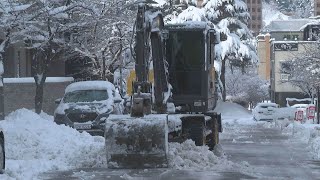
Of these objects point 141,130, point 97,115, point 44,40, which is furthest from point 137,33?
point 44,40

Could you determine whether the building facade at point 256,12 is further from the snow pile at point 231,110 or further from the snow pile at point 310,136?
the snow pile at point 310,136

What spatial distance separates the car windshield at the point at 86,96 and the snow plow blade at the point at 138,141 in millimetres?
9104

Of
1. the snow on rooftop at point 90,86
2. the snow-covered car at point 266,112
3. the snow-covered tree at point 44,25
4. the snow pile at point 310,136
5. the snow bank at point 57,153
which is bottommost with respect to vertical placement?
the snow-covered car at point 266,112

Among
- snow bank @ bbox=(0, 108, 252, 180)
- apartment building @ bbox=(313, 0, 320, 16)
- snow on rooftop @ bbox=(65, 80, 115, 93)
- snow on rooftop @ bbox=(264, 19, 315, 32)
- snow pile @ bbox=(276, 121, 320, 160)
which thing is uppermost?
apartment building @ bbox=(313, 0, 320, 16)

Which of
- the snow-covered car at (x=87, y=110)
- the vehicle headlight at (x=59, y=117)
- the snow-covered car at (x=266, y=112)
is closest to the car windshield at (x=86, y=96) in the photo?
the snow-covered car at (x=87, y=110)

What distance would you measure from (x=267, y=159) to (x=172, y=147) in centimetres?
313

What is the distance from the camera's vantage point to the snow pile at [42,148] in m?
12.9

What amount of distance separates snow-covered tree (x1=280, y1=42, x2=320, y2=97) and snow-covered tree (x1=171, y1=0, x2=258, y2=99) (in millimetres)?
4282

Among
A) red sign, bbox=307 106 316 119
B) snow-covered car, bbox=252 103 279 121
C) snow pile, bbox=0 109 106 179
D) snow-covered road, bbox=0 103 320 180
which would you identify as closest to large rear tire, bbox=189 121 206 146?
snow-covered road, bbox=0 103 320 180

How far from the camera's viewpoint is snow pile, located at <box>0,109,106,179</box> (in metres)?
12.9

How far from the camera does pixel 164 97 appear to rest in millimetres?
15070

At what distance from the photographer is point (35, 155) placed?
48.1 feet

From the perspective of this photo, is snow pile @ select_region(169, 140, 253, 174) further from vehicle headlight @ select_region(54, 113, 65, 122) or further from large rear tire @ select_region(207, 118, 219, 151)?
vehicle headlight @ select_region(54, 113, 65, 122)

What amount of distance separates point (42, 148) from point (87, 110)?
536cm
